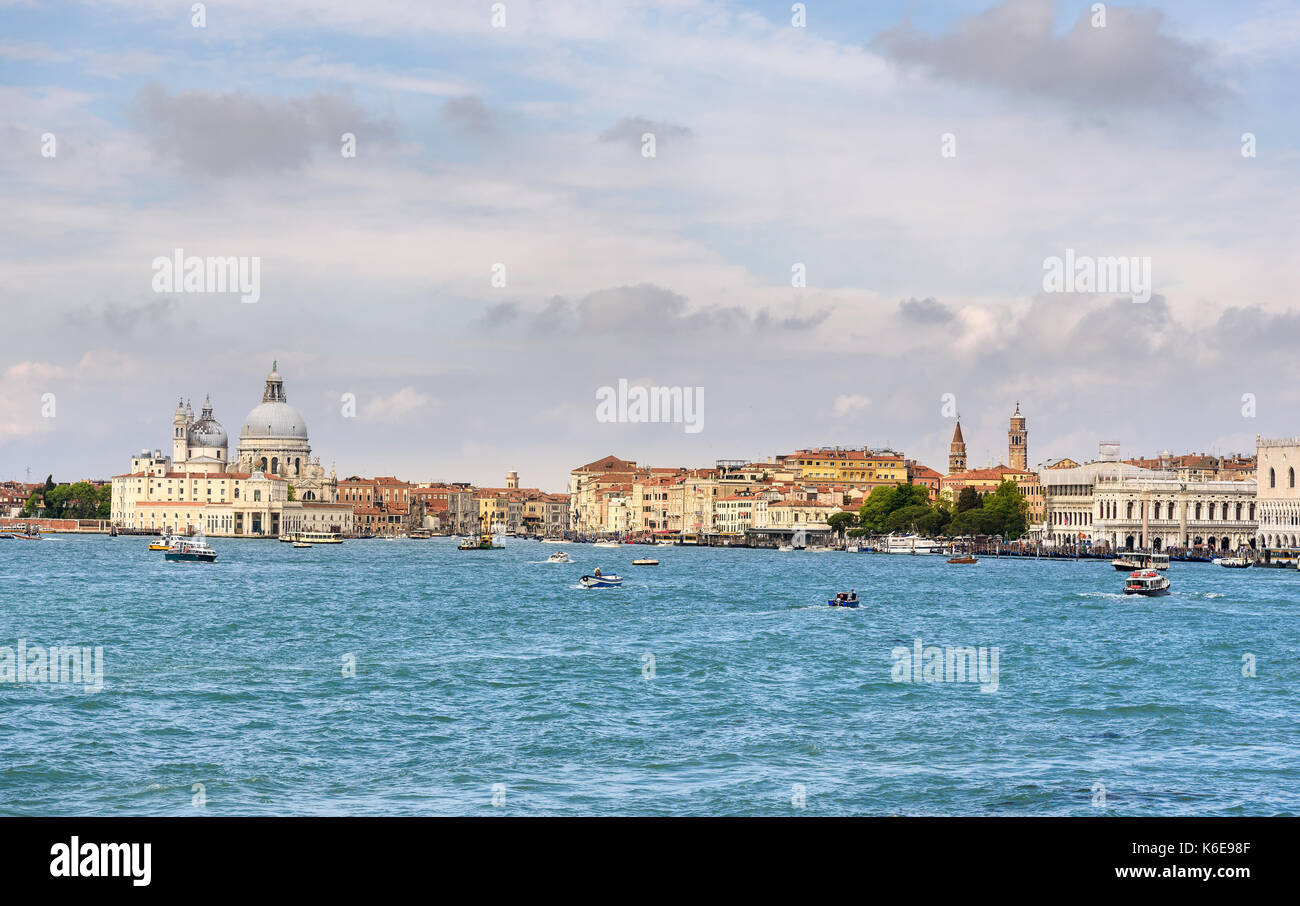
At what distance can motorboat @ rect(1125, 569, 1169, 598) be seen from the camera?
4219cm

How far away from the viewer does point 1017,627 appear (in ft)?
99.8

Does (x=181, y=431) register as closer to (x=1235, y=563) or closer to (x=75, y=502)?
(x=75, y=502)

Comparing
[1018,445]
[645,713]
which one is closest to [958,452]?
[1018,445]

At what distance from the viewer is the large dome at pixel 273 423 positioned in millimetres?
138000

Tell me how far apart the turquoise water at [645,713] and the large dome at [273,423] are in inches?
4066

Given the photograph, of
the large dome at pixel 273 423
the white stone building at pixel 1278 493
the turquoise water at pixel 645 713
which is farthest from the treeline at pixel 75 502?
the turquoise water at pixel 645 713

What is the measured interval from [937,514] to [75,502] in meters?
90.8

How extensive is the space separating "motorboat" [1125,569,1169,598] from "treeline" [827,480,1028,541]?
48019 mm

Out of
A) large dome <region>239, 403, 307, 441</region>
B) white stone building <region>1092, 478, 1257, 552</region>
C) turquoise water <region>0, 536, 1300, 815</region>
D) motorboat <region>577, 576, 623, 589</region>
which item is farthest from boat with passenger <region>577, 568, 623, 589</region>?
large dome <region>239, 403, 307, 441</region>

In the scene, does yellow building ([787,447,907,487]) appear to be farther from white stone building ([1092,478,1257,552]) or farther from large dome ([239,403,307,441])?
large dome ([239,403,307,441])

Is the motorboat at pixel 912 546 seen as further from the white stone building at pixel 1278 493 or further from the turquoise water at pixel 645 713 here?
the turquoise water at pixel 645 713

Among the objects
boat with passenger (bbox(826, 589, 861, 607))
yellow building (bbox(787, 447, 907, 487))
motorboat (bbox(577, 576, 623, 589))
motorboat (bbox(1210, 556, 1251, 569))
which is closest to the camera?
boat with passenger (bbox(826, 589, 861, 607))
